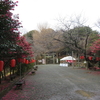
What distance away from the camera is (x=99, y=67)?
1736cm

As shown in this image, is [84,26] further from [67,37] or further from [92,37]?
[92,37]

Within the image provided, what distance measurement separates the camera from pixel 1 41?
4.66 metres

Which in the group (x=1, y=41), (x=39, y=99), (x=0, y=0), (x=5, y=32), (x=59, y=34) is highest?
(x=59, y=34)

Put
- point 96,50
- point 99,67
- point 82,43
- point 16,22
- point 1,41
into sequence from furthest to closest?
1. point 82,43
2. point 99,67
3. point 96,50
4. point 16,22
5. point 1,41

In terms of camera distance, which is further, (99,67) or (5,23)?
(99,67)

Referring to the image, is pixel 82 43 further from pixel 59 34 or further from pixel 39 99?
pixel 39 99

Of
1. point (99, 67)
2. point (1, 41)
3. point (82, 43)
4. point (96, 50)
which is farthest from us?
point (82, 43)

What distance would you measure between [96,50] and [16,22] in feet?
36.8

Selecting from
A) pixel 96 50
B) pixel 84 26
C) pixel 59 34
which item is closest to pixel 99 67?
pixel 96 50

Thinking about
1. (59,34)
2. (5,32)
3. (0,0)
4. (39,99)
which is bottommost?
(39,99)

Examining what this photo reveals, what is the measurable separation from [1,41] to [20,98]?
247 centimetres

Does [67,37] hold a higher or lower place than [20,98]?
higher

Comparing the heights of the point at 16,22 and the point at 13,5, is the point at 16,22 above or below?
below

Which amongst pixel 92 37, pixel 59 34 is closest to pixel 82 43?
pixel 92 37
